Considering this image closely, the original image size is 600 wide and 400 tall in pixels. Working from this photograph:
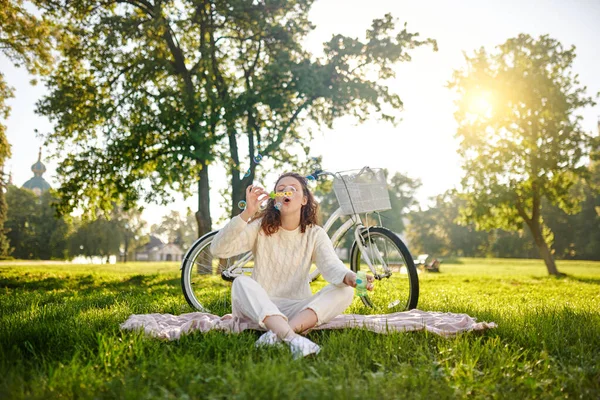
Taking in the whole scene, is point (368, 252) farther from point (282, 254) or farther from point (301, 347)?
point (301, 347)

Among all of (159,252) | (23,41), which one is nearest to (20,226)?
(23,41)

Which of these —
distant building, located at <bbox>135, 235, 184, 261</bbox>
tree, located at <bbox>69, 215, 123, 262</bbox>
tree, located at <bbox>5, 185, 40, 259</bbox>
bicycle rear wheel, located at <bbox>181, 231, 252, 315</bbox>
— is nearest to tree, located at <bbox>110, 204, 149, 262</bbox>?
tree, located at <bbox>69, 215, 123, 262</bbox>

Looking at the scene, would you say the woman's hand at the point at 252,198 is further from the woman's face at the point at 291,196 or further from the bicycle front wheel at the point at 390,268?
the bicycle front wheel at the point at 390,268

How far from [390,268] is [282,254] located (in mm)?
1295

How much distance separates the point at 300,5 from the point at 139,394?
1168 centimetres

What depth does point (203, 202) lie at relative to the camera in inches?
486

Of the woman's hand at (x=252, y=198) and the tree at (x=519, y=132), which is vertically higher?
the tree at (x=519, y=132)

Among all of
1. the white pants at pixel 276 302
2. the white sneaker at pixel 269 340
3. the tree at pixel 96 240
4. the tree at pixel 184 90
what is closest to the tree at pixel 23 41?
the tree at pixel 184 90

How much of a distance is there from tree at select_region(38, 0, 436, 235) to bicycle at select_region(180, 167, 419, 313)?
6.48 m

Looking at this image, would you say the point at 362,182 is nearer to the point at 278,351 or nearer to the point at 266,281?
the point at 266,281

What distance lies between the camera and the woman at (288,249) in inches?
120

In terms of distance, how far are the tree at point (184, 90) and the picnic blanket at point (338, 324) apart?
7.75 meters

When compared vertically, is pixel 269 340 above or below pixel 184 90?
below

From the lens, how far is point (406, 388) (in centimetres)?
197
